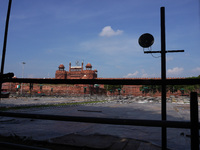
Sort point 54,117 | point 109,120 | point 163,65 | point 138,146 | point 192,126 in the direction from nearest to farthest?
point 192,126 < point 109,120 < point 54,117 < point 163,65 < point 138,146

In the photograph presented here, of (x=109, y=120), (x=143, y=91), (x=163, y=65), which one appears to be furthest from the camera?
(x=143, y=91)

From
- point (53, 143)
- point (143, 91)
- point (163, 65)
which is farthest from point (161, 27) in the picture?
point (143, 91)

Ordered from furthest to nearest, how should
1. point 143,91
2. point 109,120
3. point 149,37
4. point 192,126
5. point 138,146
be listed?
point 143,91 → point 149,37 → point 138,146 → point 109,120 → point 192,126

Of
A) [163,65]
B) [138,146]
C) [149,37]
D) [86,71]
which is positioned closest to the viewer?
[163,65]

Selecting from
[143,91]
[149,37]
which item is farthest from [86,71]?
[149,37]

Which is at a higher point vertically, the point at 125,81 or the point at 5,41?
the point at 5,41

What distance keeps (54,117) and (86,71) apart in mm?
77565

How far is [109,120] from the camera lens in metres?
1.28

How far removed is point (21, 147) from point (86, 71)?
7765cm

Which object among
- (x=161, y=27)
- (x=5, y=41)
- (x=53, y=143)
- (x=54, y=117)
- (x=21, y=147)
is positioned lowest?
(x=53, y=143)

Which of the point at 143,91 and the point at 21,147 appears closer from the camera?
the point at 21,147

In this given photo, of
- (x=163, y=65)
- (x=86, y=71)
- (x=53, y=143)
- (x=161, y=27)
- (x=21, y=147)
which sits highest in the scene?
(x=86, y=71)

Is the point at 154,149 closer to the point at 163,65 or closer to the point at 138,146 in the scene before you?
the point at 138,146

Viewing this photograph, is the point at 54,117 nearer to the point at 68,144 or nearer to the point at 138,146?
the point at 68,144
